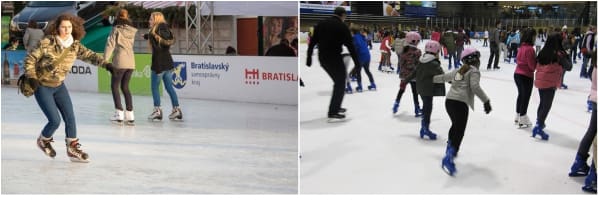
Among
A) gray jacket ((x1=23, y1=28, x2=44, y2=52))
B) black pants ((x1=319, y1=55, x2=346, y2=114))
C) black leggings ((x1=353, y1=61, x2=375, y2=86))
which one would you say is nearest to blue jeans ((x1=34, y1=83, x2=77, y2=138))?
gray jacket ((x1=23, y1=28, x2=44, y2=52))

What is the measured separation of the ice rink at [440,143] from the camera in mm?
2512

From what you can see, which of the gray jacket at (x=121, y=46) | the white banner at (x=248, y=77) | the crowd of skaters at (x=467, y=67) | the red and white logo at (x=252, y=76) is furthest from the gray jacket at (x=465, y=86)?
the red and white logo at (x=252, y=76)

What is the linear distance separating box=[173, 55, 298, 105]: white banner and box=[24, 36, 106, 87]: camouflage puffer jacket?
75.3 inches

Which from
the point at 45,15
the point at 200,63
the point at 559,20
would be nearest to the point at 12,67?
the point at 45,15

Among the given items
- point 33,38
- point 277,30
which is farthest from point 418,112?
point 277,30

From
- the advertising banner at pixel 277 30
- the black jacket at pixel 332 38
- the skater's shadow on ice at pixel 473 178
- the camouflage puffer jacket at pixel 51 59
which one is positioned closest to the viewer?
the black jacket at pixel 332 38

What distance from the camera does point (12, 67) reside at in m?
3.81

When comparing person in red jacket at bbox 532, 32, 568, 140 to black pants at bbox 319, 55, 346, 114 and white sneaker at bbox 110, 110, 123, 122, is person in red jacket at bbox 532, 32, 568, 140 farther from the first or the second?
white sneaker at bbox 110, 110, 123, 122

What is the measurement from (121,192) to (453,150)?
139cm

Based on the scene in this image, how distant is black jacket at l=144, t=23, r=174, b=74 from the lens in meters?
3.40

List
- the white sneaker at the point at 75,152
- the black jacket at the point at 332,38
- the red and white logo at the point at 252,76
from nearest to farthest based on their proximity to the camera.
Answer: the black jacket at the point at 332,38, the white sneaker at the point at 75,152, the red and white logo at the point at 252,76

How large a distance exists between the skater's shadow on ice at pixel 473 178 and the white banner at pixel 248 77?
243 centimetres

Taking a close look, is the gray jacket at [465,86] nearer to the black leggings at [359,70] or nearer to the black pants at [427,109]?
the black pants at [427,109]

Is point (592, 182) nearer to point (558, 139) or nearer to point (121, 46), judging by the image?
point (558, 139)
